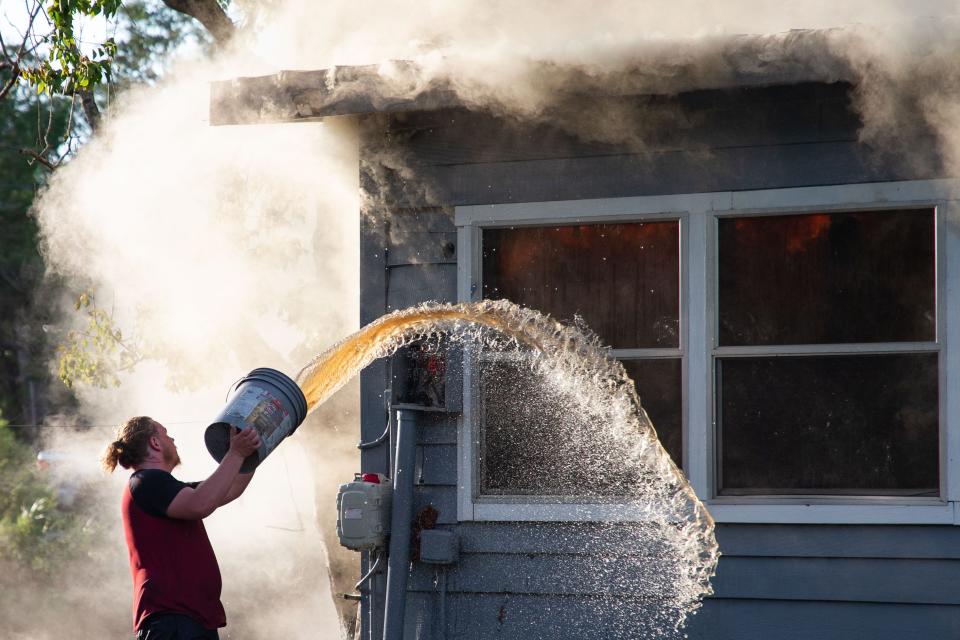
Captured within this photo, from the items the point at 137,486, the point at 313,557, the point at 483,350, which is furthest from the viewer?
the point at 313,557

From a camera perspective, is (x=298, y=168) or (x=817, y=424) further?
(x=298, y=168)

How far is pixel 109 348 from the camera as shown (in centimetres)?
961

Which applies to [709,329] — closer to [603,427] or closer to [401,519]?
[603,427]

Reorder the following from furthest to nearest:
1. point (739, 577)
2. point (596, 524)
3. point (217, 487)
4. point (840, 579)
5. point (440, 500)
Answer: point (440, 500), point (596, 524), point (739, 577), point (840, 579), point (217, 487)

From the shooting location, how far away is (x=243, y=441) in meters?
3.97

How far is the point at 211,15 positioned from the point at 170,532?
18.5 ft

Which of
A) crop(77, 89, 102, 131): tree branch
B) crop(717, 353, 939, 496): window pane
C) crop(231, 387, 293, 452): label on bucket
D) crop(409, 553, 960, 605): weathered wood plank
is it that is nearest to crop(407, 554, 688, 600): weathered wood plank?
crop(409, 553, 960, 605): weathered wood plank

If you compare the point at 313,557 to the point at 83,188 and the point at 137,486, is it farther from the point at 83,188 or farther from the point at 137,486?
the point at 137,486

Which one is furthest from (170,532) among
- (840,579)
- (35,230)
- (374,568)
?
(35,230)

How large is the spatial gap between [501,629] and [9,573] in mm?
9098

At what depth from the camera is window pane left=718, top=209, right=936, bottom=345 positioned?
16.6ft

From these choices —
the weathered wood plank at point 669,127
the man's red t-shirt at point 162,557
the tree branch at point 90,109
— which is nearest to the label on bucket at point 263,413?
the man's red t-shirt at point 162,557

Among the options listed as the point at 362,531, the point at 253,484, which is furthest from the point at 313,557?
the point at 362,531

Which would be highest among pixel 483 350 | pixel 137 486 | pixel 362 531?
pixel 483 350
